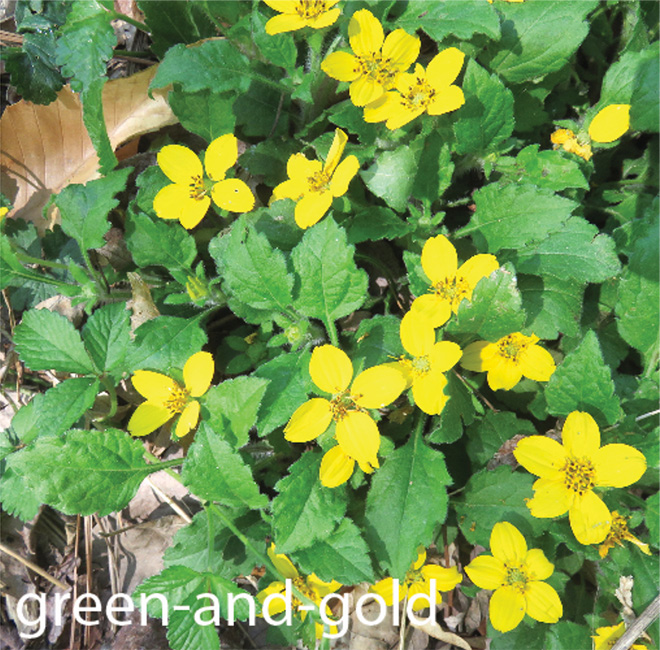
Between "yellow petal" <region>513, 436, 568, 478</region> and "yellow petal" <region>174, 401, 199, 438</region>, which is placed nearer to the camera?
"yellow petal" <region>513, 436, 568, 478</region>

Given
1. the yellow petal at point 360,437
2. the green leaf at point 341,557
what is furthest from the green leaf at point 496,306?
the green leaf at point 341,557

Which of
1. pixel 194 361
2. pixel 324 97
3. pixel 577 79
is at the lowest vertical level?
pixel 194 361

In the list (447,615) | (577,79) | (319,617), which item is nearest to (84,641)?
(319,617)

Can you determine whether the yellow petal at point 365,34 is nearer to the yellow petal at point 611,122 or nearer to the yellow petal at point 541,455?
the yellow petal at point 611,122

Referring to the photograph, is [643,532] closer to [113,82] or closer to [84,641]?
[84,641]

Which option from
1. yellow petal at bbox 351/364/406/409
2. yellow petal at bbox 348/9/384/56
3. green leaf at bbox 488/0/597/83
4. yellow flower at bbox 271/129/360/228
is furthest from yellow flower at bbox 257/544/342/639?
green leaf at bbox 488/0/597/83

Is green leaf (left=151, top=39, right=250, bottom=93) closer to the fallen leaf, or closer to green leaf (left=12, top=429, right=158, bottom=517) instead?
the fallen leaf

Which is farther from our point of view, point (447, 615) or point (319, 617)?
point (447, 615)
